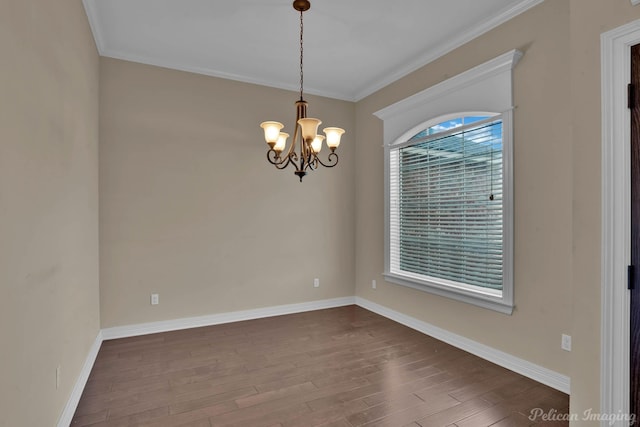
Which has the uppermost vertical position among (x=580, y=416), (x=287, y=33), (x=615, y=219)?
(x=287, y=33)

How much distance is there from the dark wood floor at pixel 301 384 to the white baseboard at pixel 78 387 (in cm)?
6

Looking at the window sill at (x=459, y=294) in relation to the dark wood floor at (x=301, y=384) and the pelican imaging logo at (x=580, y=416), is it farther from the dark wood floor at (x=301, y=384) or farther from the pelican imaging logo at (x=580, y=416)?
the pelican imaging logo at (x=580, y=416)

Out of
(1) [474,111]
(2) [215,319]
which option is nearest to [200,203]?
(2) [215,319]

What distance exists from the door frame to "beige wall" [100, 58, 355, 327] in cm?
334

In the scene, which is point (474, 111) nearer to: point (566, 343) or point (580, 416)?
point (566, 343)

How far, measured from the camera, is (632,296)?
67.4 inches

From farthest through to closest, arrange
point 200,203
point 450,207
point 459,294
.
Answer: point 200,203, point 450,207, point 459,294

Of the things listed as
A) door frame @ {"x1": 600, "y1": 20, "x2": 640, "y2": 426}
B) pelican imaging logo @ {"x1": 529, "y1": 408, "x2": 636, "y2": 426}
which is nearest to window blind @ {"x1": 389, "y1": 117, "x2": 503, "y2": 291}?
pelican imaging logo @ {"x1": 529, "y1": 408, "x2": 636, "y2": 426}

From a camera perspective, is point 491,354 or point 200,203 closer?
point 491,354

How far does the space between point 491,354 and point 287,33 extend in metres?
3.46

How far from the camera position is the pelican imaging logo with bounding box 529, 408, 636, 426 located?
1.74 m

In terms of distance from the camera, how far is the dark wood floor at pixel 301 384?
2.24m

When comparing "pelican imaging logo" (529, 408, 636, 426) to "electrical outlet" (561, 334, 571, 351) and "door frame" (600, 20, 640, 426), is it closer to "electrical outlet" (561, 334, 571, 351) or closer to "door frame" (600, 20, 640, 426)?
"door frame" (600, 20, 640, 426)

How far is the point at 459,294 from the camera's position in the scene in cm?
337
